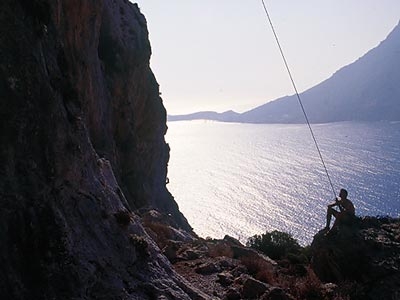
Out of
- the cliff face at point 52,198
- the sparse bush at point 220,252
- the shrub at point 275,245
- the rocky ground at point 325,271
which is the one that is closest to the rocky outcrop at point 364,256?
the rocky ground at point 325,271

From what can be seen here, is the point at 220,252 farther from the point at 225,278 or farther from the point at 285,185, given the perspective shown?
the point at 285,185

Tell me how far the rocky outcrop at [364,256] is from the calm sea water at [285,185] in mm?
54079

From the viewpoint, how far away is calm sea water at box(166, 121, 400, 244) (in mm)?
82500

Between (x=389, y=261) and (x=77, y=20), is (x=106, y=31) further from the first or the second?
(x=389, y=261)

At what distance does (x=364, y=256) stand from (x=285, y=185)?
92297mm

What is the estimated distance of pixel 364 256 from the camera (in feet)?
52.3

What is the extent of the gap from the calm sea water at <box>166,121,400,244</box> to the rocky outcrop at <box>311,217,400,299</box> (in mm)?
54079

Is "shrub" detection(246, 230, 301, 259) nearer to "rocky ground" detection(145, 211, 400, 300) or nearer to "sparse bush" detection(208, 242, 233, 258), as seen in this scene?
"sparse bush" detection(208, 242, 233, 258)

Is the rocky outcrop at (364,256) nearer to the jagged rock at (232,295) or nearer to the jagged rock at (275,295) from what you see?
the jagged rock at (275,295)

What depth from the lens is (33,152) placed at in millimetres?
9531

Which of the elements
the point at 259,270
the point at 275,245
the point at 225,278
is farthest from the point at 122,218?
the point at 275,245

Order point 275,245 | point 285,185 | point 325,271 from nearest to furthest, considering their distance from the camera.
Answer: point 325,271 → point 275,245 → point 285,185

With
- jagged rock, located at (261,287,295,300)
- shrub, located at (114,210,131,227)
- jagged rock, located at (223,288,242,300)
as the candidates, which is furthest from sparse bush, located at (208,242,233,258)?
shrub, located at (114,210,131,227)

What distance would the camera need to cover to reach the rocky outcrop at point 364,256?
1491 cm
